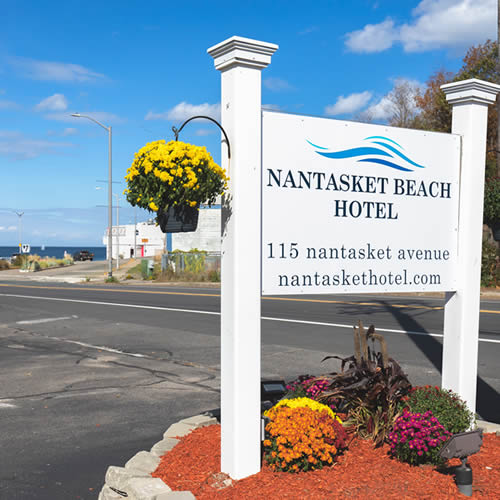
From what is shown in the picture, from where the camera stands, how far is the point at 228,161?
13.7 feet

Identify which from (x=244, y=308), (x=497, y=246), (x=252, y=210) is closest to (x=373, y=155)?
(x=252, y=210)

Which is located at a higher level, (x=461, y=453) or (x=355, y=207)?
(x=355, y=207)

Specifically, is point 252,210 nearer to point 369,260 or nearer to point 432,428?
point 369,260

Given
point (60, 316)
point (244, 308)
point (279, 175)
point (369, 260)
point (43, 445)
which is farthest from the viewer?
point (60, 316)

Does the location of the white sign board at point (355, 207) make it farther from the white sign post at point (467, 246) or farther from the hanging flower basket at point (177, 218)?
the hanging flower basket at point (177, 218)

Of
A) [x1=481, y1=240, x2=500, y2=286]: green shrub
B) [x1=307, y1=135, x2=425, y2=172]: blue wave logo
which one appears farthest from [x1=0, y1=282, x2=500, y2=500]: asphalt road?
[x1=481, y1=240, x2=500, y2=286]: green shrub

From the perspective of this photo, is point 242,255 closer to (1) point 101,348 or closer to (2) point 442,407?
(2) point 442,407

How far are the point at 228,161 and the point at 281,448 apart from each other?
6.80 feet

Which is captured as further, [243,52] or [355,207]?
[355,207]

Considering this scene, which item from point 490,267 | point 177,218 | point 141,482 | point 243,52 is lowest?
point 141,482

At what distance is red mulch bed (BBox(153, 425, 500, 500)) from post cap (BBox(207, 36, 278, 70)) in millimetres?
2879

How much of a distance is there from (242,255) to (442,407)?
2.00 meters

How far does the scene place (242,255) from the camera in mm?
4074

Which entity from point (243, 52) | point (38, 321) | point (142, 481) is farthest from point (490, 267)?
Result: point (142, 481)
